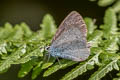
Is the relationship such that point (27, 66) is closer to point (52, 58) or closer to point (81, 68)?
point (52, 58)

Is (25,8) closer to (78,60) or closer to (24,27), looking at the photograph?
(24,27)

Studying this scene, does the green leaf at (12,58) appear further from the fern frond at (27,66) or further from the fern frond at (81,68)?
the fern frond at (81,68)

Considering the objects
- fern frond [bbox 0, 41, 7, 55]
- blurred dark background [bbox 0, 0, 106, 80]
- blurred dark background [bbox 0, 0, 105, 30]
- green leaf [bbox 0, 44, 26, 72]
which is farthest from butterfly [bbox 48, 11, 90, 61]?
blurred dark background [bbox 0, 0, 105, 30]

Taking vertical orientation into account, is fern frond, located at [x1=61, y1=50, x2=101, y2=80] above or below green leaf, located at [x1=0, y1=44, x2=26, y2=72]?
below

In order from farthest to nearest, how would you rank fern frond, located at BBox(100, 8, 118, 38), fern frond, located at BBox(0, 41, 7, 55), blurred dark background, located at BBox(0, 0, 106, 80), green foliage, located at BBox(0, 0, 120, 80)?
blurred dark background, located at BBox(0, 0, 106, 80), fern frond, located at BBox(100, 8, 118, 38), fern frond, located at BBox(0, 41, 7, 55), green foliage, located at BBox(0, 0, 120, 80)

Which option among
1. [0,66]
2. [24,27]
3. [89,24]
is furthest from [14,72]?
[0,66]

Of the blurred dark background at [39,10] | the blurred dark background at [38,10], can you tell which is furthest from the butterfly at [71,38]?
the blurred dark background at [38,10]

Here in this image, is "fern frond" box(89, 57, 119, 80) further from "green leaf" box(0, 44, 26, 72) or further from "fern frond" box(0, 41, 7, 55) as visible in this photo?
"fern frond" box(0, 41, 7, 55)
